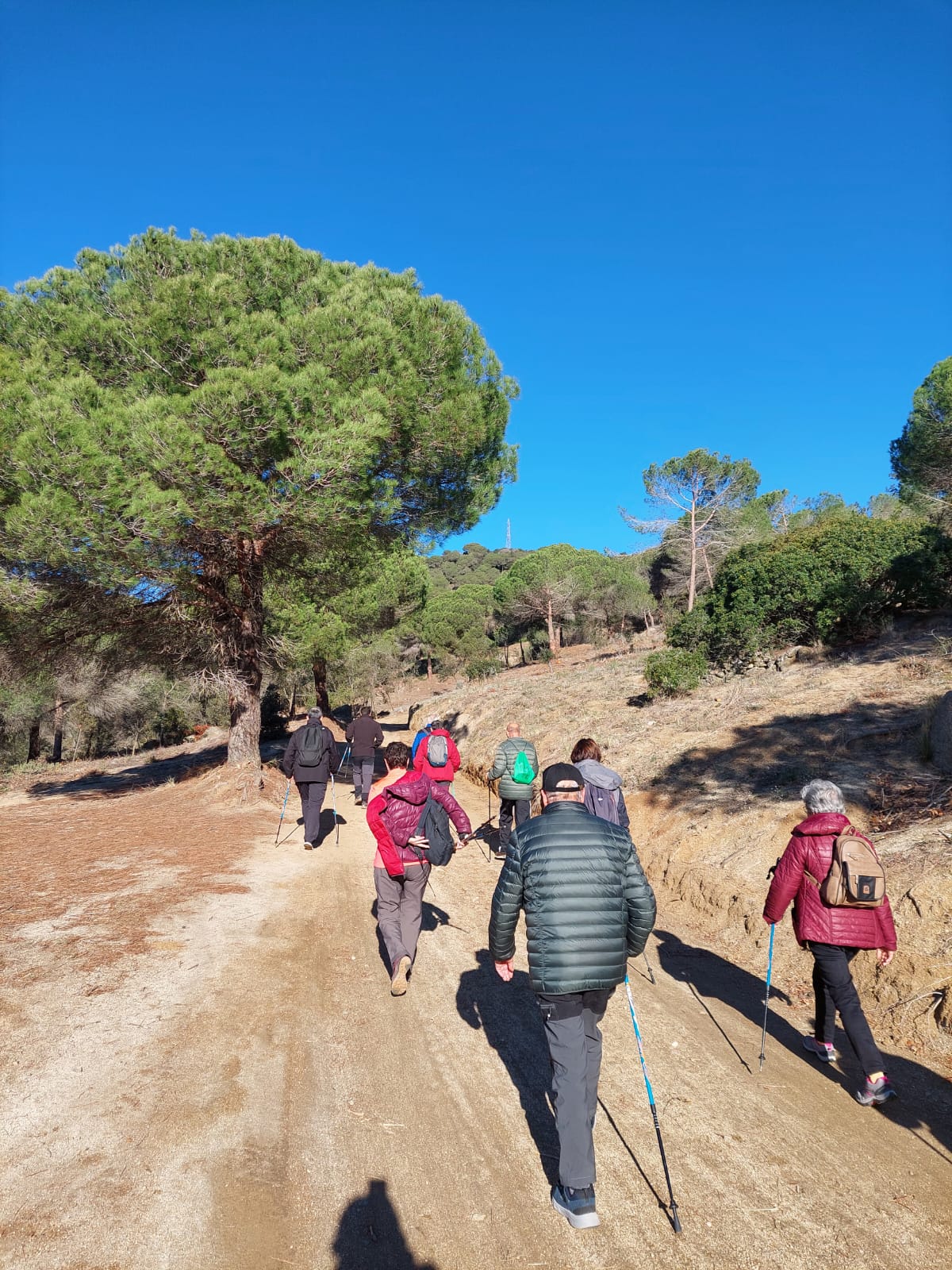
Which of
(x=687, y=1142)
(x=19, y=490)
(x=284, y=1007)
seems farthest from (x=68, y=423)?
(x=687, y=1142)

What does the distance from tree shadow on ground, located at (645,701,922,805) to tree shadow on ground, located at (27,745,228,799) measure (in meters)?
10.8

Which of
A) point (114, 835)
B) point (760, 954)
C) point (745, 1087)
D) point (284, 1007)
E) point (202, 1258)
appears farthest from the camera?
point (114, 835)

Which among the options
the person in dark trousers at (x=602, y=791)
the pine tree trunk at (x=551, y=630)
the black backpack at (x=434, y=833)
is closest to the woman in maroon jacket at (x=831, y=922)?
the person in dark trousers at (x=602, y=791)

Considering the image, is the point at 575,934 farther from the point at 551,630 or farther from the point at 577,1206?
the point at 551,630

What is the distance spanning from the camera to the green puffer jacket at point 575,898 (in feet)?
10.3

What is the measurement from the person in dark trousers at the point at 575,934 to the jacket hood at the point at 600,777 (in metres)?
2.40

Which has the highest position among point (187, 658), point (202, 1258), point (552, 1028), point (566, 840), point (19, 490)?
point (19, 490)

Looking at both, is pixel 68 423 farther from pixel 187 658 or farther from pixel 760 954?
pixel 760 954

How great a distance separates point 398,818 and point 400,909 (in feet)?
2.94

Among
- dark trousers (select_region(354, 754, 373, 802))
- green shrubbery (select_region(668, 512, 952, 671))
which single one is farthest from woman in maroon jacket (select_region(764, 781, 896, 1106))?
green shrubbery (select_region(668, 512, 952, 671))

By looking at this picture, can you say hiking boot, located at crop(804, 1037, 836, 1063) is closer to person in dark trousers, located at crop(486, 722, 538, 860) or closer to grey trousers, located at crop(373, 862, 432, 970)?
grey trousers, located at crop(373, 862, 432, 970)

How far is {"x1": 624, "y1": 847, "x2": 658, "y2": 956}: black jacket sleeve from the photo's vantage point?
3.27m

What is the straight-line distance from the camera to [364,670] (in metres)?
33.7

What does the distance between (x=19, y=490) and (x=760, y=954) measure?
12.2 metres
